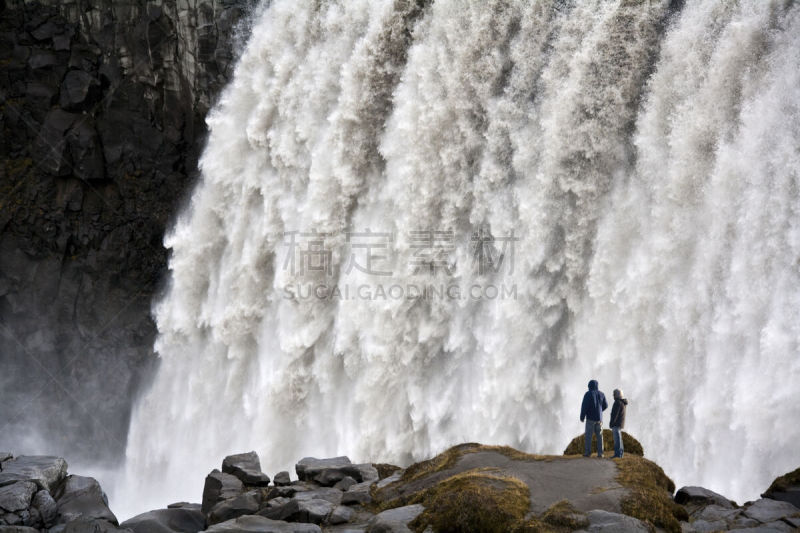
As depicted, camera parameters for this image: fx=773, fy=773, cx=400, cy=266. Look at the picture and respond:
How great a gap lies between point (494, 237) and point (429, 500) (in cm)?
875

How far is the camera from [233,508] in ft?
43.9

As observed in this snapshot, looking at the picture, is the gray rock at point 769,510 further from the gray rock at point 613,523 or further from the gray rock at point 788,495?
the gray rock at point 613,523

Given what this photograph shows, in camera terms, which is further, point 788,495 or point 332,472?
point 332,472

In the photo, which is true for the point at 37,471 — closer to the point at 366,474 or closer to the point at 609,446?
the point at 366,474

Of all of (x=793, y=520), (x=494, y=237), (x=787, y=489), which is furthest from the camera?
(x=494, y=237)

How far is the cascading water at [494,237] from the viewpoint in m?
15.3

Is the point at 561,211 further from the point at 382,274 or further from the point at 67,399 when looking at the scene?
the point at 67,399

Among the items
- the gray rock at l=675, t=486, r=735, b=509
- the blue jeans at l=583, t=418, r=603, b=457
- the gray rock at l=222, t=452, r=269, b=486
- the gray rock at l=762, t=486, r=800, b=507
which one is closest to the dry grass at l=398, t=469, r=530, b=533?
the blue jeans at l=583, t=418, r=603, b=457

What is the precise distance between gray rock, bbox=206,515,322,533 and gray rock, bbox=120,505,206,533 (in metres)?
2.59

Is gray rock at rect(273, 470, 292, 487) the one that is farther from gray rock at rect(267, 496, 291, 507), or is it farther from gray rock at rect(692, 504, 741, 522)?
gray rock at rect(692, 504, 741, 522)

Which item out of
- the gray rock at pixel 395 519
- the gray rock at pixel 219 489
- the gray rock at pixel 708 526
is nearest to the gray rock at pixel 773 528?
the gray rock at pixel 708 526

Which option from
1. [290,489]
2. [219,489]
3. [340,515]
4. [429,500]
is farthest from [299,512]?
[219,489]

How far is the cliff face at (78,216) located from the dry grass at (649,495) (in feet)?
72.6

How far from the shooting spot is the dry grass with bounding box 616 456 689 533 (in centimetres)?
A: 1026
